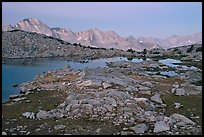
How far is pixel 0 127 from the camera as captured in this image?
21.1 meters

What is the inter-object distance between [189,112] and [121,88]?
28.7 ft

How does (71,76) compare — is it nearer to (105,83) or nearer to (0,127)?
(105,83)

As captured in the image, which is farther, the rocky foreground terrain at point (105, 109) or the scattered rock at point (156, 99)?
the scattered rock at point (156, 99)

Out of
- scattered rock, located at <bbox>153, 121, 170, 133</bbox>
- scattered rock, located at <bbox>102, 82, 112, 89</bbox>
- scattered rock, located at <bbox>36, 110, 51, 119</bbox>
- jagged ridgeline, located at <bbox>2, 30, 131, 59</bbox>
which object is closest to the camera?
scattered rock, located at <bbox>153, 121, 170, 133</bbox>

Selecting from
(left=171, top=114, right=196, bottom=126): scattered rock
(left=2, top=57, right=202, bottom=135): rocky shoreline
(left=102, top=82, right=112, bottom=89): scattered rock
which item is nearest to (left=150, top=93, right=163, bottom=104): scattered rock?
(left=2, top=57, right=202, bottom=135): rocky shoreline

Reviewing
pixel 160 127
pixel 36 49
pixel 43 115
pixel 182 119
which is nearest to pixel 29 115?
pixel 43 115

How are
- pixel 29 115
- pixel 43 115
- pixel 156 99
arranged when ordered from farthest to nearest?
pixel 156 99, pixel 29 115, pixel 43 115

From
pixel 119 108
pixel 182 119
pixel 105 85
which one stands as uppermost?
pixel 105 85

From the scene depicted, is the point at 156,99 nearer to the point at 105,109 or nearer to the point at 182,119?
the point at 182,119

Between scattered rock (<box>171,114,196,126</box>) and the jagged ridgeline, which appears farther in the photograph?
the jagged ridgeline

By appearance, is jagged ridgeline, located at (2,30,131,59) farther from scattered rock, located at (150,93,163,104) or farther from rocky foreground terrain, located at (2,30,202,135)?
scattered rock, located at (150,93,163,104)

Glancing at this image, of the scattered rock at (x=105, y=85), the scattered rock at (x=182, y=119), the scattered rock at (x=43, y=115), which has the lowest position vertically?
the scattered rock at (x=182, y=119)

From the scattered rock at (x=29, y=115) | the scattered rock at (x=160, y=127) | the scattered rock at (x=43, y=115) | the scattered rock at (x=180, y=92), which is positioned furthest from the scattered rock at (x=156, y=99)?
the scattered rock at (x=29, y=115)

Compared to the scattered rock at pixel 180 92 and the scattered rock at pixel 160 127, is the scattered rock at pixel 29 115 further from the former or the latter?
the scattered rock at pixel 180 92
